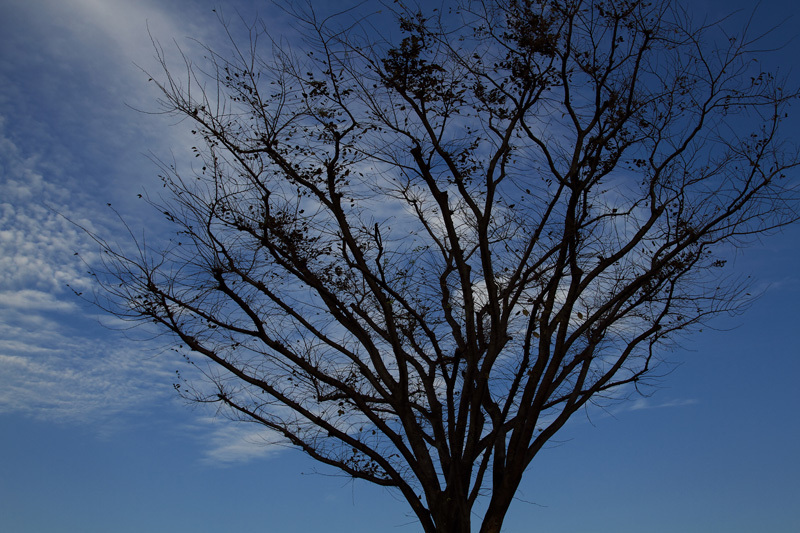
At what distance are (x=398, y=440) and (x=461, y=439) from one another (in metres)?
0.75

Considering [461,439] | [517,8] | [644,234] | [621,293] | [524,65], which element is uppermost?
[517,8]

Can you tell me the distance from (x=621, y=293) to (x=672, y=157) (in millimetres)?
1968

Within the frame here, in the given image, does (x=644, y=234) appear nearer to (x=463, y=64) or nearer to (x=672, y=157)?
(x=672, y=157)

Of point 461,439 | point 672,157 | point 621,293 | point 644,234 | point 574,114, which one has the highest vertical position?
point 574,114

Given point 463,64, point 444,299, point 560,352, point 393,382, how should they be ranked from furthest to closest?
point 444,299 → point 463,64 → point 393,382 → point 560,352

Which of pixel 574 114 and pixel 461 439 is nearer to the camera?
pixel 461 439

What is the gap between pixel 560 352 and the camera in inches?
287

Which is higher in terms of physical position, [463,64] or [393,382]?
[463,64]

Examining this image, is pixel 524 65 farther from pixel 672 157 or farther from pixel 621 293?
pixel 621 293

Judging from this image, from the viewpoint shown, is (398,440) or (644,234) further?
(644,234)

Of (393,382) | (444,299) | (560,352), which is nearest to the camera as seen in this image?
(560,352)

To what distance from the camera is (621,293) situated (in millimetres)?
7953

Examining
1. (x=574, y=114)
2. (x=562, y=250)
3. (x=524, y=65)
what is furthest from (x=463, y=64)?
(x=562, y=250)

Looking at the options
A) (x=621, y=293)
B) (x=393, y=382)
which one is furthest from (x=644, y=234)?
(x=393, y=382)
